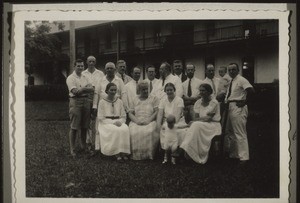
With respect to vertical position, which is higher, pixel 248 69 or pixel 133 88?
pixel 248 69

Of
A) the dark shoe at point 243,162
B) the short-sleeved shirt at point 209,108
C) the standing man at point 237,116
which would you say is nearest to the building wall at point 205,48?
the standing man at point 237,116

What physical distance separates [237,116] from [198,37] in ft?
2.20

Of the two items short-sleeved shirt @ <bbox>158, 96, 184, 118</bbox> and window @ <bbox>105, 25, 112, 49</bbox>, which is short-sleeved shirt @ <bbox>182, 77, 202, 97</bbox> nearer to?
short-sleeved shirt @ <bbox>158, 96, 184, 118</bbox>

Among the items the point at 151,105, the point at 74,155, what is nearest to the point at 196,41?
the point at 151,105

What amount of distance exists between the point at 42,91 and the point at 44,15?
1.89 ft

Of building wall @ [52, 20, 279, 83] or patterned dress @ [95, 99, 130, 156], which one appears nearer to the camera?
building wall @ [52, 20, 279, 83]

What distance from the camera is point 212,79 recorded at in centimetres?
388

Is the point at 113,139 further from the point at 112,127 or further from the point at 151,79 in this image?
the point at 151,79

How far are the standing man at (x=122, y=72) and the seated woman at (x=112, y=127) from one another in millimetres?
89

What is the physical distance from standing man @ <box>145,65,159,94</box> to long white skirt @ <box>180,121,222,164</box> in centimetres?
42

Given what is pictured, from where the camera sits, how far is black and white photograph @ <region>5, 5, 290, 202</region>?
12.6ft

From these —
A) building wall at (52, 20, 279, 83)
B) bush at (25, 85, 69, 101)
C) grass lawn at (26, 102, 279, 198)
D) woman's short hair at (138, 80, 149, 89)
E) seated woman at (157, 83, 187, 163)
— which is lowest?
grass lawn at (26, 102, 279, 198)

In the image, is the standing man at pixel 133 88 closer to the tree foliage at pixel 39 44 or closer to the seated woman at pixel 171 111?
the seated woman at pixel 171 111

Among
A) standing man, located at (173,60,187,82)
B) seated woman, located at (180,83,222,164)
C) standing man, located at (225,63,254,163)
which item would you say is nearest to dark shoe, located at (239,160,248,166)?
standing man, located at (225,63,254,163)
